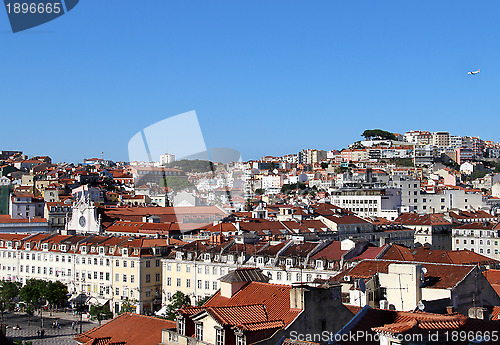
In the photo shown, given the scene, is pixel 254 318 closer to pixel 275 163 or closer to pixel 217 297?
pixel 217 297

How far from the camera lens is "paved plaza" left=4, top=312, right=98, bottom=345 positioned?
38.7 meters

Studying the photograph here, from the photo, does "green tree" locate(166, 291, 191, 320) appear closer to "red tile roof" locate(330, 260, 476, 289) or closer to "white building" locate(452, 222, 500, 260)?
"red tile roof" locate(330, 260, 476, 289)

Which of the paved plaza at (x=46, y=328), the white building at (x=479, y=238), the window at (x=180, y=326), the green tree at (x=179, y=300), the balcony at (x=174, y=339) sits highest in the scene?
the window at (x=180, y=326)

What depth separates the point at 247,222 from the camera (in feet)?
195

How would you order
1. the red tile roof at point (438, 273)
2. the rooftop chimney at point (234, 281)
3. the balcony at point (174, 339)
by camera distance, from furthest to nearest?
the red tile roof at point (438, 273), the rooftop chimney at point (234, 281), the balcony at point (174, 339)

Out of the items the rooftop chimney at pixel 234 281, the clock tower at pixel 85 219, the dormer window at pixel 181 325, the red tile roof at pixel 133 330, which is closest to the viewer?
the dormer window at pixel 181 325

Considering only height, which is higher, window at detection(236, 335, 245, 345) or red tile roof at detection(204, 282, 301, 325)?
red tile roof at detection(204, 282, 301, 325)

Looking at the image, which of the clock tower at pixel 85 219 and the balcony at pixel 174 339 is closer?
the balcony at pixel 174 339

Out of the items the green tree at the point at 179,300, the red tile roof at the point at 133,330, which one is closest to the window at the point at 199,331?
the red tile roof at the point at 133,330

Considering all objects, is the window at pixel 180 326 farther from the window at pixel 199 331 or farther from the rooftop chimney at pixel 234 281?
the rooftop chimney at pixel 234 281

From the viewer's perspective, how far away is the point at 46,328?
42781 mm

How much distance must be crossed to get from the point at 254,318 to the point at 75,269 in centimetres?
3907

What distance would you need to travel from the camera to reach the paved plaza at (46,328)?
38.7 meters

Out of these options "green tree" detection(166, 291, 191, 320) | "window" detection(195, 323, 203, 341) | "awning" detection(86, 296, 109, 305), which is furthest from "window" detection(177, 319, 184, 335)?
"awning" detection(86, 296, 109, 305)
